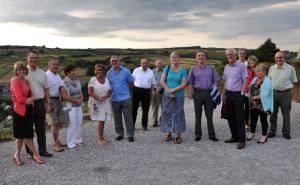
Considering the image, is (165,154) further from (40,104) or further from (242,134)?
(40,104)

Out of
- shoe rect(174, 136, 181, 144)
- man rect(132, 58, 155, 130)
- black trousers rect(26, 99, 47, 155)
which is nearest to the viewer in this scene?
black trousers rect(26, 99, 47, 155)

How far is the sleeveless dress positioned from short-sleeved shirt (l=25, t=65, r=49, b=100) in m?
0.20

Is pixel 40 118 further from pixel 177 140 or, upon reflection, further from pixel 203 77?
pixel 203 77

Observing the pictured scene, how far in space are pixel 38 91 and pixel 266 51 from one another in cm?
1984

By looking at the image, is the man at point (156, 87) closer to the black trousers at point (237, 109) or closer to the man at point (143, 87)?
the man at point (143, 87)

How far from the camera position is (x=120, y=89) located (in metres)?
8.47

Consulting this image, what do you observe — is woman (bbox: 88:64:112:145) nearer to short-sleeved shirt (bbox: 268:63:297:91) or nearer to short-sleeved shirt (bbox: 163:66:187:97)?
short-sleeved shirt (bbox: 163:66:187:97)

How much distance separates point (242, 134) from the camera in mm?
7992

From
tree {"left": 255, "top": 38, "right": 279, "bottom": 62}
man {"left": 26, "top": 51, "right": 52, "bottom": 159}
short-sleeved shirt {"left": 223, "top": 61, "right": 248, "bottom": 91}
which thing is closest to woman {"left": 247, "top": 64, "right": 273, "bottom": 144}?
short-sleeved shirt {"left": 223, "top": 61, "right": 248, "bottom": 91}

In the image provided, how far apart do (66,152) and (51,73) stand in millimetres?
1466

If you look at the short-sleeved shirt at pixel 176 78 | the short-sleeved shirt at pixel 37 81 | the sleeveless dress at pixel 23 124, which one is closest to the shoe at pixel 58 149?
the sleeveless dress at pixel 23 124

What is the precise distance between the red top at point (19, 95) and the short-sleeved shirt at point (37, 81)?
0.28 m

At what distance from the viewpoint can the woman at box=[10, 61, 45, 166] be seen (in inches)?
261

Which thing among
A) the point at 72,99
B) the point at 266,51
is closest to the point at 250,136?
the point at 72,99
